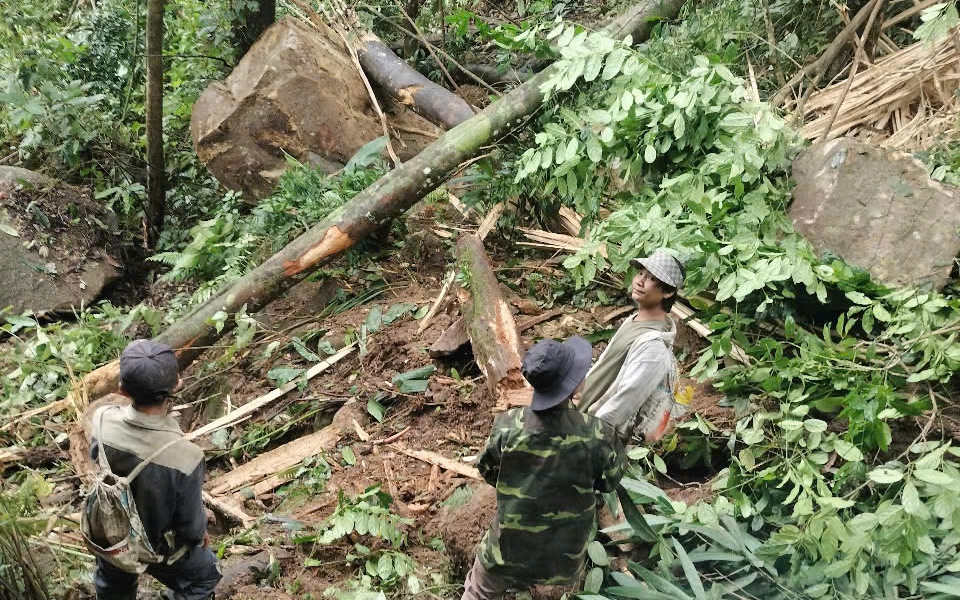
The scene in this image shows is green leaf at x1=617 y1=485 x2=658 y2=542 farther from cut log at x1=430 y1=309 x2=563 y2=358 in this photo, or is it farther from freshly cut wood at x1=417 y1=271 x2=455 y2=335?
freshly cut wood at x1=417 y1=271 x2=455 y2=335

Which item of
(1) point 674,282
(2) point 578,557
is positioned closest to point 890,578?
(2) point 578,557

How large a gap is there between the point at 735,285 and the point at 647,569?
1.69 metres

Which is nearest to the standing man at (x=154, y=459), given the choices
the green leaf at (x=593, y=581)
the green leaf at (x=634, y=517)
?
the green leaf at (x=593, y=581)

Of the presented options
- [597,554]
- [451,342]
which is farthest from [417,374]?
[597,554]

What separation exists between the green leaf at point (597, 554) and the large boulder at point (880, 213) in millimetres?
2357

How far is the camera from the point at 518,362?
4863 millimetres

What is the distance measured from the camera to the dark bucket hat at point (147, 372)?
292cm

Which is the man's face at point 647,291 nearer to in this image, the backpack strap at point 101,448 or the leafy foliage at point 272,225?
the backpack strap at point 101,448

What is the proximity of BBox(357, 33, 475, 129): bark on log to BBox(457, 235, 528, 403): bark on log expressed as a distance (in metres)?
1.94

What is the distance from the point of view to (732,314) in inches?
177

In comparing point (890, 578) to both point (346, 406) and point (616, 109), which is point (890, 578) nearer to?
point (616, 109)

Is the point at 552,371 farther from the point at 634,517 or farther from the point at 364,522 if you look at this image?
the point at 364,522

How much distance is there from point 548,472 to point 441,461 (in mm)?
1915

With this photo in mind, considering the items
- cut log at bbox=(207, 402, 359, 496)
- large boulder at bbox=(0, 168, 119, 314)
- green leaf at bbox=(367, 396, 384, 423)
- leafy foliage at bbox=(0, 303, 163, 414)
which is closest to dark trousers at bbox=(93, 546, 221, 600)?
cut log at bbox=(207, 402, 359, 496)
